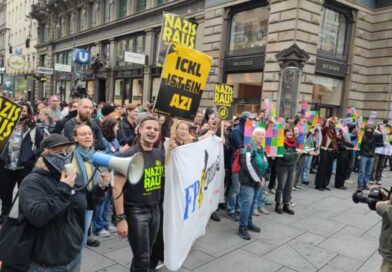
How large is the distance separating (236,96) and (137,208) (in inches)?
539

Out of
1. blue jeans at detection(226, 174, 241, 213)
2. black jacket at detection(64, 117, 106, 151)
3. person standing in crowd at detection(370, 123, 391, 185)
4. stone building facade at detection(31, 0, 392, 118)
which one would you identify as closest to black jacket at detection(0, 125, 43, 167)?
black jacket at detection(64, 117, 106, 151)

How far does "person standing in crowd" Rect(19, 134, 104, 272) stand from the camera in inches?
87.9

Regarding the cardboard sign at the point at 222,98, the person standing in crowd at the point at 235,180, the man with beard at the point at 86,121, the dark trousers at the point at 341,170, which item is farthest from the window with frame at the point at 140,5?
the man with beard at the point at 86,121

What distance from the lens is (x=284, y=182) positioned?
263 inches

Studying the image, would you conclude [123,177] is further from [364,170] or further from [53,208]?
[364,170]

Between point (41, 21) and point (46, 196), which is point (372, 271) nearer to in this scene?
point (46, 196)

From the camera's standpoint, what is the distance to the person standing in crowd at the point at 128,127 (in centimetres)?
593

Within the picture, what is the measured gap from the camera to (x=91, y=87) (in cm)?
2934

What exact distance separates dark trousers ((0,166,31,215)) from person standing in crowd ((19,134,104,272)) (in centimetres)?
309

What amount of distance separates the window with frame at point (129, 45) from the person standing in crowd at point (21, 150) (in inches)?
724

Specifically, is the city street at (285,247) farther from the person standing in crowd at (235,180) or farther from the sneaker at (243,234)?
the person standing in crowd at (235,180)

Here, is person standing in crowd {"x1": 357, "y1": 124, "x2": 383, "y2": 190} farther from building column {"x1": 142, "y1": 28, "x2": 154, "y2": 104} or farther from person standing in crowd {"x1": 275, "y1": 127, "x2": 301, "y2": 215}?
building column {"x1": 142, "y1": 28, "x2": 154, "y2": 104}

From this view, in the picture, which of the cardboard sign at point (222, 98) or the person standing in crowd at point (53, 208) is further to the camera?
the cardboard sign at point (222, 98)

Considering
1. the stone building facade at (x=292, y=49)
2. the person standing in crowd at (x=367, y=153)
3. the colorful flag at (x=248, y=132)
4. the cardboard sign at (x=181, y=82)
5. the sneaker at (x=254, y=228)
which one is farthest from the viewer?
the stone building facade at (x=292, y=49)
